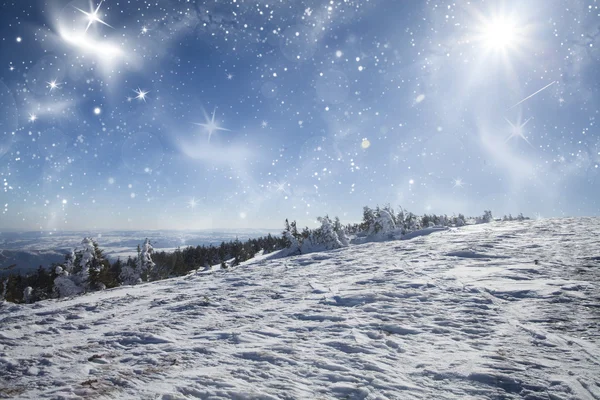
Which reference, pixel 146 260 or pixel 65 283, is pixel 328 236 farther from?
pixel 146 260

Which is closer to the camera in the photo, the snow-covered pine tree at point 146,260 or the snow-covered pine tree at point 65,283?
the snow-covered pine tree at point 65,283

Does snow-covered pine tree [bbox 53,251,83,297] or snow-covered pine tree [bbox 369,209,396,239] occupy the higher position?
snow-covered pine tree [bbox 369,209,396,239]

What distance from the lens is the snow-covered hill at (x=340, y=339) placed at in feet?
12.9

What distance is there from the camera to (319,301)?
28.1 ft

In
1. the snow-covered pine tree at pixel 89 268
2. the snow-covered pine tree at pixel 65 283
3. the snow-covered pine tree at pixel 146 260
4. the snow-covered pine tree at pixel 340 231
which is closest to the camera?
the snow-covered pine tree at pixel 65 283

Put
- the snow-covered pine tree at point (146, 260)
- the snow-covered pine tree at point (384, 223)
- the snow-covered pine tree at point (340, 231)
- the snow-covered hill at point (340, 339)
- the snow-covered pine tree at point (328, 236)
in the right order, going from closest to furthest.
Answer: the snow-covered hill at point (340, 339)
the snow-covered pine tree at point (328, 236)
the snow-covered pine tree at point (340, 231)
the snow-covered pine tree at point (384, 223)
the snow-covered pine tree at point (146, 260)

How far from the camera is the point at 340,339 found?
564 centimetres

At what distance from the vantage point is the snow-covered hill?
155 inches

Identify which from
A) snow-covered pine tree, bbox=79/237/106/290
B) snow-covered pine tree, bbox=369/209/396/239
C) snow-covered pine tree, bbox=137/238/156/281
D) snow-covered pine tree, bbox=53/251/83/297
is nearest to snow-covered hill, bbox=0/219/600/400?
snow-covered pine tree, bbox=53/251/83/297

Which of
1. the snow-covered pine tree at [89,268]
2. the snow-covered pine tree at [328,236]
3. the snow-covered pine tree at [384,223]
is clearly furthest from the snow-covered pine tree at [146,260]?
the snow-covered pine tree at [384,223]

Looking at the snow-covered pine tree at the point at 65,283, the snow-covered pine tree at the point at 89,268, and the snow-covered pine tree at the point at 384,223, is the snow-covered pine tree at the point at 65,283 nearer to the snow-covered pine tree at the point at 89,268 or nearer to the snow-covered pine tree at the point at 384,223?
the snow-covered pine tree at the point at 89,268

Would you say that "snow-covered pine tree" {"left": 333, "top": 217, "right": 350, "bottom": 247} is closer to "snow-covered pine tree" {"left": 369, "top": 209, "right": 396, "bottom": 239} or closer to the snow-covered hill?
"snow-covered pine tree" {"left": 369, "top": 209, "right": 396, "bottom": 239}

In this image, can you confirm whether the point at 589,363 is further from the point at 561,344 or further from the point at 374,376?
the point at 374,376

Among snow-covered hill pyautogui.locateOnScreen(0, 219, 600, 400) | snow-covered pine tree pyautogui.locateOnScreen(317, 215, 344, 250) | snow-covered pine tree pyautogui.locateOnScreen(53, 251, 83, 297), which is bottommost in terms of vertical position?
snow-covered pine tree pyautogui.locateOnScreen(53, 251, 83, 297)
